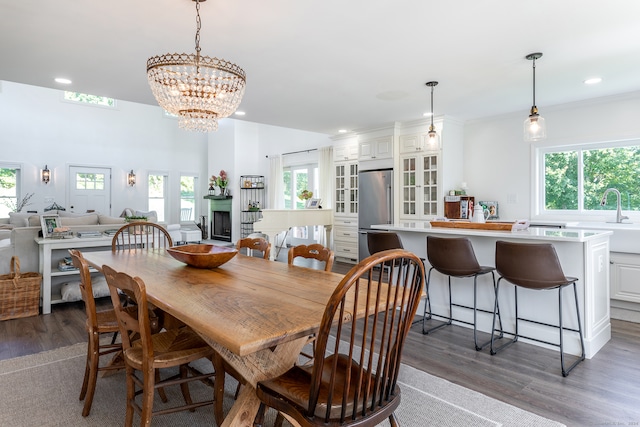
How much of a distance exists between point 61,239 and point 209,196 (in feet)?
20.9

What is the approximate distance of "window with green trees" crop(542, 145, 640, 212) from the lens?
14.8ft

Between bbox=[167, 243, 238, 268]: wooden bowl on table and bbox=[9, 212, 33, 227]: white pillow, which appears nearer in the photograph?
bbox=[167, 243, 238, 268]: wooden bowl on table

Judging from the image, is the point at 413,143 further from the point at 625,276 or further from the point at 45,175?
the point at 45,175

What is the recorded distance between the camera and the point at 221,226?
33.2 feet

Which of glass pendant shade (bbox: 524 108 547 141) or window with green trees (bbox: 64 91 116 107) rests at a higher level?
window with green trees (bbox: 64 91 116 107)

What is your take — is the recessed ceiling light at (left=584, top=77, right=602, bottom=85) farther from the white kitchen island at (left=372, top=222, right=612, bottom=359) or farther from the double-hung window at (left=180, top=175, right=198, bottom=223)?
the double-hung window at (left=180, top=175, right=198, bottom=223)

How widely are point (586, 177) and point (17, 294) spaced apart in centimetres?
660

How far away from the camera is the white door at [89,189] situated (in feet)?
29.7

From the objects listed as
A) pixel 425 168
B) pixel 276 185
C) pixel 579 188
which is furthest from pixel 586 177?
pixel 276 185

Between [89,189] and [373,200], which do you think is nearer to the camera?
[373,200]

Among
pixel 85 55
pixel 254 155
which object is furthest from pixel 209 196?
pixel 85 55

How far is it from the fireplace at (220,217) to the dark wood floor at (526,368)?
6.30 meters

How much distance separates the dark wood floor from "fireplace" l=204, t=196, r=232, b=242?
6.30m

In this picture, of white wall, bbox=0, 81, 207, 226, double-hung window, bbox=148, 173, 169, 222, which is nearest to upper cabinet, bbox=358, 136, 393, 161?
white wall, bbox=0, 81, 207, 226
